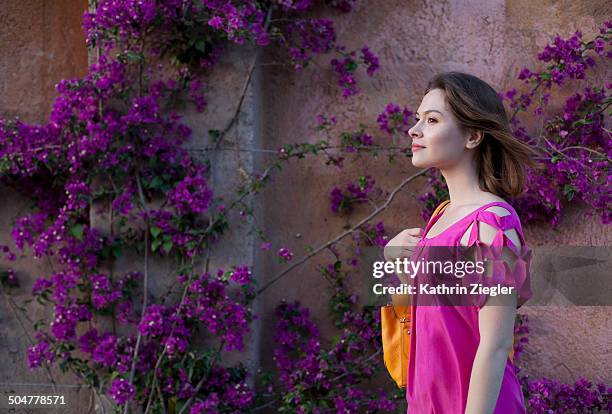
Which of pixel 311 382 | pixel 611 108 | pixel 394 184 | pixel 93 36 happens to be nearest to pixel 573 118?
pixel 611 108

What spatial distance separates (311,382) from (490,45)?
177 cm

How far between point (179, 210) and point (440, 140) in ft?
5.60

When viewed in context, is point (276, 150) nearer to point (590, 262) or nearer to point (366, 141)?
point (366, 141)

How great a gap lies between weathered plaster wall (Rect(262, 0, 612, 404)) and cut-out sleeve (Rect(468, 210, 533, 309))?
1.75 metres

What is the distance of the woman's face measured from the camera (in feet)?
6.33

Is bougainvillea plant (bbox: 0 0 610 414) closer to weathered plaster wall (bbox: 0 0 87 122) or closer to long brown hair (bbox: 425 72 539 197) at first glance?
weathered plaster wall (bbox: 0 0 87 122)

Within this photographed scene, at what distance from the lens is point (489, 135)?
6.40 ft

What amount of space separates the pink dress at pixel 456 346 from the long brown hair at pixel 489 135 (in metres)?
0.13

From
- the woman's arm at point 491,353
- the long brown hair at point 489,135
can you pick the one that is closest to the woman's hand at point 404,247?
the long brown hair at point 489,135

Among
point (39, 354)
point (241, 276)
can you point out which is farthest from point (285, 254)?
point (39, 354)

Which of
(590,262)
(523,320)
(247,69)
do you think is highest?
(247,69)

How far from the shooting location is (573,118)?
3389 millimetres

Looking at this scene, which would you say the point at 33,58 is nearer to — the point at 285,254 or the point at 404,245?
the point at 285,254

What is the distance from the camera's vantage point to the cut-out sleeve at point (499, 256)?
5.62ft
